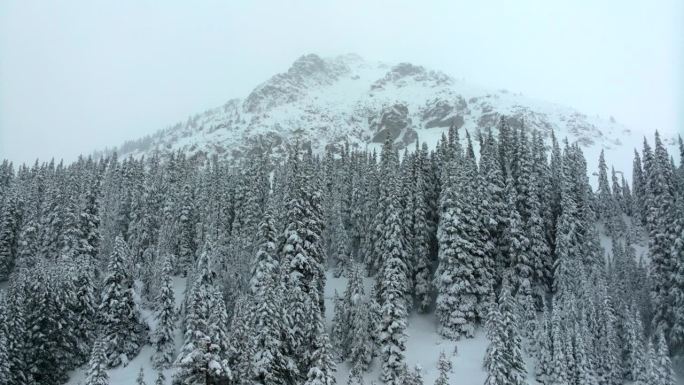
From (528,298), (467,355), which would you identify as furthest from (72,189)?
(528,298)

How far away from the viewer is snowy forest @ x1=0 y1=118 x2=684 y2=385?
4228cm

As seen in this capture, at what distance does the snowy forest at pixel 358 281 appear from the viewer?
42281mm

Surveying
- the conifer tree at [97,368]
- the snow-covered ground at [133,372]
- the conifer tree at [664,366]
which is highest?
the conifer tree at [97,368]

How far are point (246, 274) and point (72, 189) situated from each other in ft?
98.9

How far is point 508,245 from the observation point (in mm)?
59625

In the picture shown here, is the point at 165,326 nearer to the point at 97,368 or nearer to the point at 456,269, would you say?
the point at 97,368

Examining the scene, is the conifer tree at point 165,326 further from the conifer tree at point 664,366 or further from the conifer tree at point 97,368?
the conifer tree at point 664,366

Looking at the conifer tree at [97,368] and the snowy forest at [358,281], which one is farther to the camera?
A: the snowy forest at [358,281]

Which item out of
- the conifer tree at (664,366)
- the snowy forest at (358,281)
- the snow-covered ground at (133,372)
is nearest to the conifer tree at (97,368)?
the snowy forest at (358,281)

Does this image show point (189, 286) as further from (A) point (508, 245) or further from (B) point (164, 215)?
(A) point (508, 245)

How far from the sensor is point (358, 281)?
49531 mm

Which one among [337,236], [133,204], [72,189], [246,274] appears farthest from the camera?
[133,204]

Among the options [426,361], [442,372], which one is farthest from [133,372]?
[442,372]

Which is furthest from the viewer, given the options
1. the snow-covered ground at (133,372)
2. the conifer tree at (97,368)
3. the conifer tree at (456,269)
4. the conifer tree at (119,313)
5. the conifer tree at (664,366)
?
the conifer tree at (456,269)
